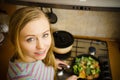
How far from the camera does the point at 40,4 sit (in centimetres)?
105

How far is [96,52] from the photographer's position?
4.12ft

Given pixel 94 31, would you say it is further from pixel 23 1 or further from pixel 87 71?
pixel 23 1

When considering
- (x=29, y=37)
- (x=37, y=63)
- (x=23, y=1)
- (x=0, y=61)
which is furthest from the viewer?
(x=0, y=61)

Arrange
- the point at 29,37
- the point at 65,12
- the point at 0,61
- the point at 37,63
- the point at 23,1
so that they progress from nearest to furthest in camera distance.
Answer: the point at 29,37 < the point at 37,63 < the point at 23,1 < the point at 0,61 < the point at 65,12

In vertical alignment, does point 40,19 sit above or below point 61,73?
above

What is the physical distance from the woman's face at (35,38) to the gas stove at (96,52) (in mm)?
320

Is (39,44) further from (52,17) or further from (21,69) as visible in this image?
(52,17)

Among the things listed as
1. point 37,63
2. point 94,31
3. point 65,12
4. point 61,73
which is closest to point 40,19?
point 37,63

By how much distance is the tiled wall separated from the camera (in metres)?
1.30

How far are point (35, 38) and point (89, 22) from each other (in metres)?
0.59

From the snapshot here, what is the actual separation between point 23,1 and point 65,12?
1.11 ft

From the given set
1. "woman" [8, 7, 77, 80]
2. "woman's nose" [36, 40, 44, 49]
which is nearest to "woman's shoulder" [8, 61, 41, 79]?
"woman" [8, 7, 77, 80]

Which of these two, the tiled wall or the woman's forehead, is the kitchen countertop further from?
the woman's forehead

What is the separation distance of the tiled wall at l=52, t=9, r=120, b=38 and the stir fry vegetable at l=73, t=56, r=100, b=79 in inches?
10.0
